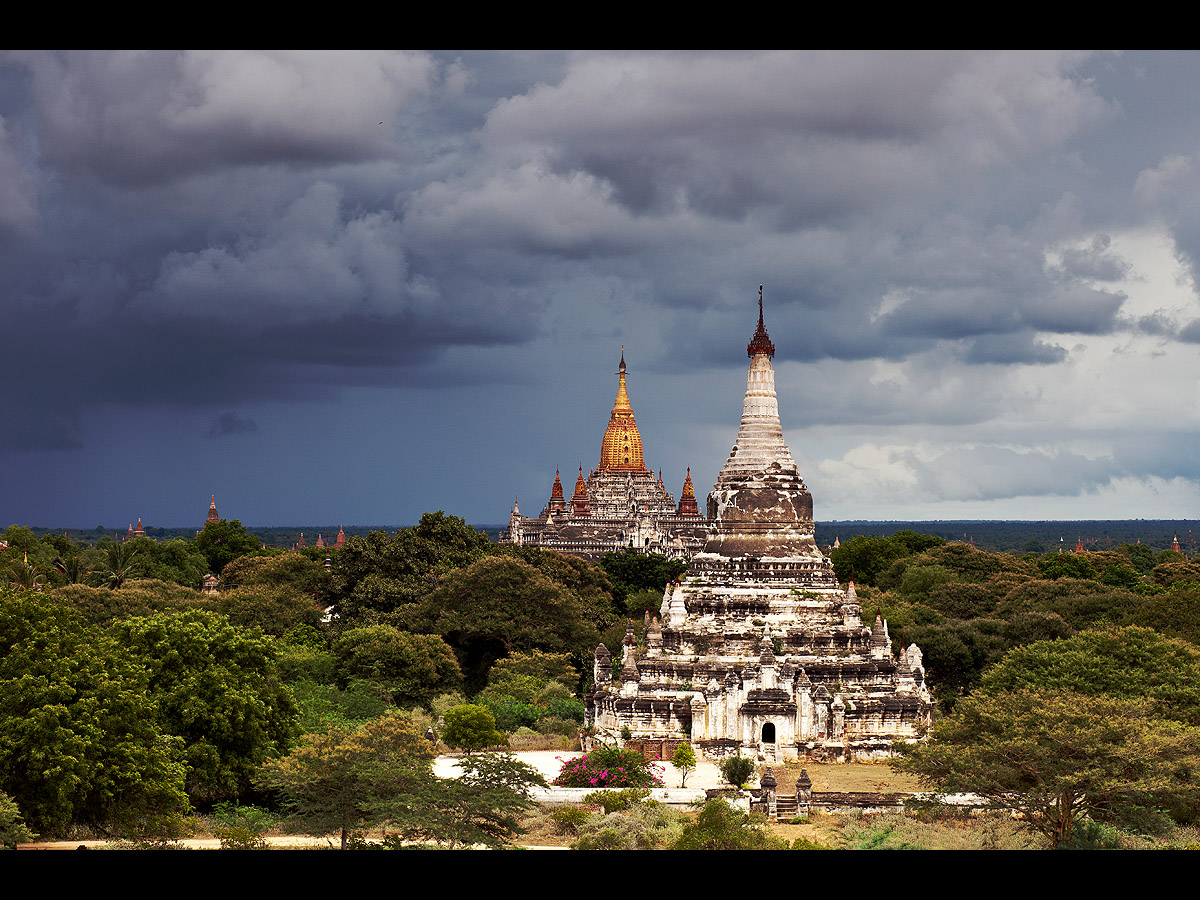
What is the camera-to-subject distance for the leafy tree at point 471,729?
44.8 meters

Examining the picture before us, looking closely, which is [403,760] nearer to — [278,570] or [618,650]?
[618,650]

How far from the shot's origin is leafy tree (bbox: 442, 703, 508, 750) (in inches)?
1764

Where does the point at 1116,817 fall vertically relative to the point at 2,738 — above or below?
below

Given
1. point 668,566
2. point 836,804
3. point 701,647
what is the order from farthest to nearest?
point 668,566
point 701,647
point 836,804

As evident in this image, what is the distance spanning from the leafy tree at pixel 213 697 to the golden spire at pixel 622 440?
4162 inches

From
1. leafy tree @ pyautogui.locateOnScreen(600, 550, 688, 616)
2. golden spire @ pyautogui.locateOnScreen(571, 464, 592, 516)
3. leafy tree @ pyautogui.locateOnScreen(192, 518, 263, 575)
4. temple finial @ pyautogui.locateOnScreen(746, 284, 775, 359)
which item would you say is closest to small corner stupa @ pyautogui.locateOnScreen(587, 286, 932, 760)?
temple finial @ pyautogui.locateOnScreen(746, 284, 775, 359)

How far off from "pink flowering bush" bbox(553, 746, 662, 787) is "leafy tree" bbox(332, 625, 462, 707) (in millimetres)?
13941

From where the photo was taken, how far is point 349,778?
104 feet

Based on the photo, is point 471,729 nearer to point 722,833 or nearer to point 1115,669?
point 722,833

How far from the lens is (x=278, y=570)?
260 feet

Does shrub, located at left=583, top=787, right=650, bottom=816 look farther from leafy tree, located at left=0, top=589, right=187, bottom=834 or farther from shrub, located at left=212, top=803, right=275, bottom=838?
leafy tree, located at left=0, top=589, right=187, bottom=834
